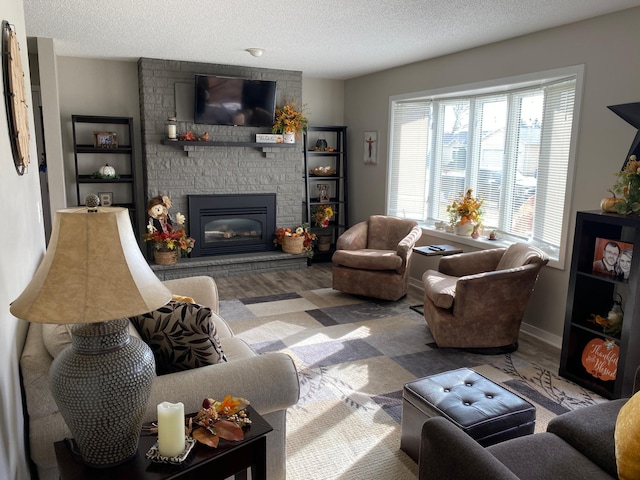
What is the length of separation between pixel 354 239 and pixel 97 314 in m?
4.36

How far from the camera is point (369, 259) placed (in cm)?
500

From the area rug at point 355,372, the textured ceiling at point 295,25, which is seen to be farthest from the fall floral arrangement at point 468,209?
the textured ceiling at point 295,25

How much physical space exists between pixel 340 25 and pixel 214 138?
8.54ft

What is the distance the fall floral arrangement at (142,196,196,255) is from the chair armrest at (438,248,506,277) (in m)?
3.09

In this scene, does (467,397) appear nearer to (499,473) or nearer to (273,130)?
(499,473)

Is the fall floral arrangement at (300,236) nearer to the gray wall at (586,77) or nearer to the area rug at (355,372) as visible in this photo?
the area rug at (355,372)

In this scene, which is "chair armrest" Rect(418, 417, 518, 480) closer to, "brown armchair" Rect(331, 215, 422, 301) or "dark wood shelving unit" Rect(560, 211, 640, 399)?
"dark wood shelving unit" Rect(560, 211, 640, 399)

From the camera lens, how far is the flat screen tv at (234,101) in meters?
5.72

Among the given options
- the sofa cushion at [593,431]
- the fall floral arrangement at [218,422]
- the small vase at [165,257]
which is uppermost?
the fall floral arrangement at [218,422]

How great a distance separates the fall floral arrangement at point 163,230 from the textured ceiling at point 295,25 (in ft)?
5.45

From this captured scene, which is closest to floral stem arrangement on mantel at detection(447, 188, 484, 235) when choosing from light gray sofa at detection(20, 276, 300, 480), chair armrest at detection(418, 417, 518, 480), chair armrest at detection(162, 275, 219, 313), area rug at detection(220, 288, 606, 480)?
area rug at detection(220, 288, 606, 480)

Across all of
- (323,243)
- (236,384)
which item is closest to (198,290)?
(236,384)

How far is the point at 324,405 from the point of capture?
3029 mm

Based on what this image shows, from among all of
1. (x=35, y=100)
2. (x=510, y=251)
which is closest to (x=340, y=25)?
(x=510, y=251)
